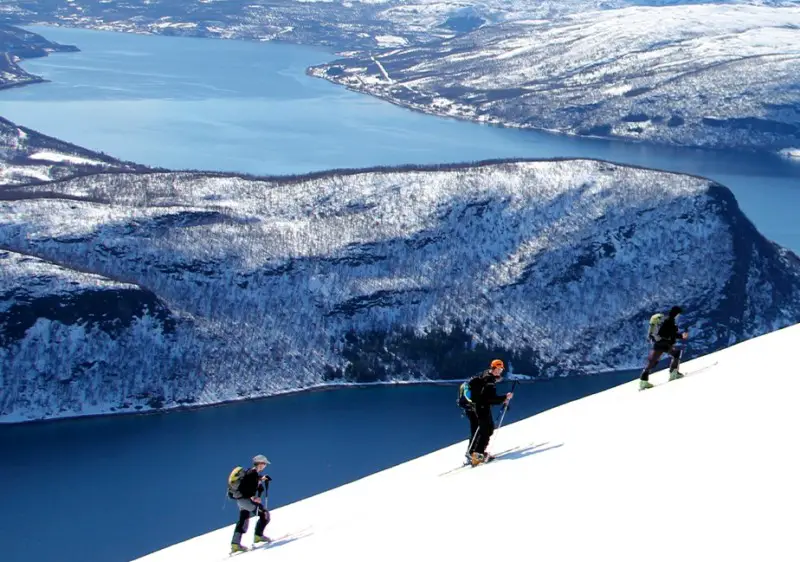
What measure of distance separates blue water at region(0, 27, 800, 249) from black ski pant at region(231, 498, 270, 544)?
84.9 meters

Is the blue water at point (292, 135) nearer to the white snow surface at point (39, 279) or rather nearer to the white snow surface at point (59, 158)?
the white snow surface at point (59, 158)

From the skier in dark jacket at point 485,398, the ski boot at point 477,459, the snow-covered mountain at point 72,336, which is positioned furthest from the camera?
the snow-covered mountain at point 72,336

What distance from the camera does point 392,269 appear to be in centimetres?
7700

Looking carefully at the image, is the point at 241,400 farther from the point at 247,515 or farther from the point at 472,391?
the point at 472,391

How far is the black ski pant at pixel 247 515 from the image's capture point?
59.1 feet

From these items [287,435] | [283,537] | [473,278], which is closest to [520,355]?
[473,278]

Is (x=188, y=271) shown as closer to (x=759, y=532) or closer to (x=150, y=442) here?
(x=150, y=442)

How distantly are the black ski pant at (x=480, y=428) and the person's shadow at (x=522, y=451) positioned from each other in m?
0.36

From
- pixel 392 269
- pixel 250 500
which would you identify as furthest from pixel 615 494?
pixel 392 269

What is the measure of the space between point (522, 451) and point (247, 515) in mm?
4774

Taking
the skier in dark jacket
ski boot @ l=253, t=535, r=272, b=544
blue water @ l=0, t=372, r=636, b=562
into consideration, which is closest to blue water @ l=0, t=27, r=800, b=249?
blue water @ l=0, t=372, r=636, b=562

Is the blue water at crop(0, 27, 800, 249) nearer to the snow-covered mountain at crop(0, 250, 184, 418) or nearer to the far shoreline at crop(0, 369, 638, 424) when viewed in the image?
the far shoreline at crop(0, 369, 638, 424)

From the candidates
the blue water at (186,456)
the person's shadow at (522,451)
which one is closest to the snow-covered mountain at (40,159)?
the blue water at (186,456)

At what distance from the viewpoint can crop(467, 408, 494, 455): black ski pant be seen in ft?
59.1
